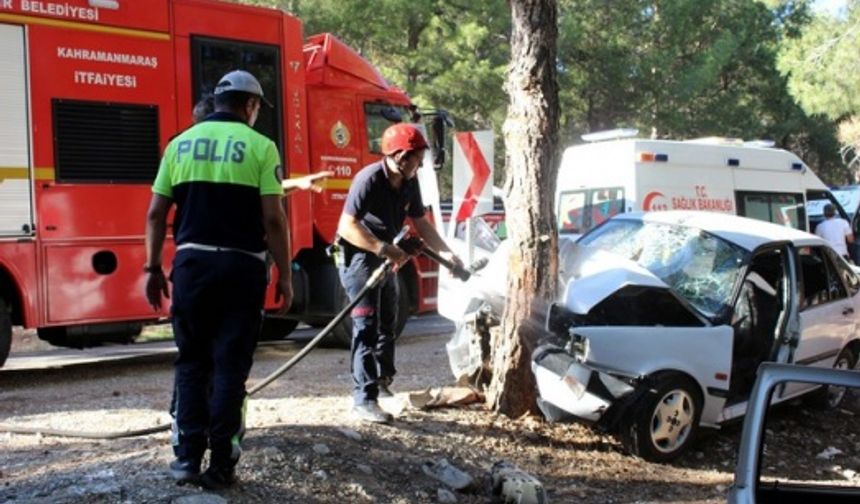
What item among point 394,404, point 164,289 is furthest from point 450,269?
point 164,289

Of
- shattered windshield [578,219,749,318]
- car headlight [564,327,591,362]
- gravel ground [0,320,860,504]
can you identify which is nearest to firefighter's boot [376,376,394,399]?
gravel ground [0,320,860,504]

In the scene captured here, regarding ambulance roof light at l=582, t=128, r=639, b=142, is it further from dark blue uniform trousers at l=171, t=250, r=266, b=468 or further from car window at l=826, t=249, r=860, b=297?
dark blue uniform trousers at l=171, t=250, r=266, b=468

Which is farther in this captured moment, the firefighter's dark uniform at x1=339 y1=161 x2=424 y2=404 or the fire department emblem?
the fire department emblem

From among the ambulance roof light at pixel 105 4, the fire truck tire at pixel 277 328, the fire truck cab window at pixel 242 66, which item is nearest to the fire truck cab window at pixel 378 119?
the fire truck cab window at pixel 242 66

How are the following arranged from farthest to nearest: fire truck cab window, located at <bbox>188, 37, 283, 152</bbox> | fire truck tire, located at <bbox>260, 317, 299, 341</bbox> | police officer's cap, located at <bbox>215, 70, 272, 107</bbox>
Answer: fire truck tire, located at <bbox>260, 317, 299, 341</bbox> < fire truck cab window, located at <bbox>188, 37, 283, 152</bbox> < police officer's cap, located at <bbox>215, 70, 272, 107</bbox>

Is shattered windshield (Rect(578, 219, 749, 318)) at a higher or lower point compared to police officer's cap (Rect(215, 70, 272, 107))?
lower

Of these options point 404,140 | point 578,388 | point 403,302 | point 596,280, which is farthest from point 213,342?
point 403,302

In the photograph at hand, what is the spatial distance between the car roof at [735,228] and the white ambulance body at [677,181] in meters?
3.59

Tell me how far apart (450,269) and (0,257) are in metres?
4.03

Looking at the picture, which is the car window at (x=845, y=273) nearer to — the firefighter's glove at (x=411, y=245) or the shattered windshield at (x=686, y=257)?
the shattered windshield at (x=686, y=257)

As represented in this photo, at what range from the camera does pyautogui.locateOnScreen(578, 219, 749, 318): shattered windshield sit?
620cm

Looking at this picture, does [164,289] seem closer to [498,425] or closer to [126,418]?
[126,418]

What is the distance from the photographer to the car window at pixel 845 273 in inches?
286

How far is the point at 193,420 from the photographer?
3.83 m
